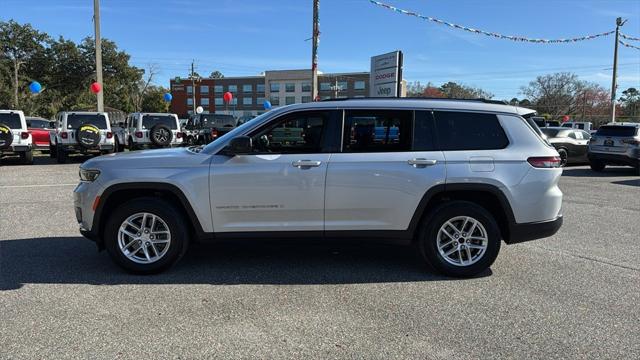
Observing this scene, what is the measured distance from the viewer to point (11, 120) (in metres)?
16.1

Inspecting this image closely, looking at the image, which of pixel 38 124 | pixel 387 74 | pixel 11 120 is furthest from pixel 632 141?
pixel 38 124

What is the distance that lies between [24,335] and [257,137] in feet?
8.50

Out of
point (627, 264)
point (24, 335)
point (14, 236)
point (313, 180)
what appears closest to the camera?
point (24, 335)

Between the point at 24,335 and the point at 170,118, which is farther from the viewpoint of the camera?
the point at 170,118

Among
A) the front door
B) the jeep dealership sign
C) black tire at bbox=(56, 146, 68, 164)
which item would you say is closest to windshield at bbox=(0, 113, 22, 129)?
black tire at bbox=(56, 146, 68, 164)

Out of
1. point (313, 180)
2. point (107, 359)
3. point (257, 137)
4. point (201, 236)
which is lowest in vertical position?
point (107, 359)

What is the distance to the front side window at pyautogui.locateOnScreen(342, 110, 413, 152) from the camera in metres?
5.05

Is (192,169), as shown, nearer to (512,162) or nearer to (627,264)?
(512,162)

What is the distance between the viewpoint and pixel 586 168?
59.2ft

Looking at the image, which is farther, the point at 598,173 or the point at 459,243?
the point at 598,173

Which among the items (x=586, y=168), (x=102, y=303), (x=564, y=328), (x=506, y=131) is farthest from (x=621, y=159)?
(x=102, y=303)

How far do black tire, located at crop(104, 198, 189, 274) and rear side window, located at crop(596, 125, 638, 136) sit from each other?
15.3 m

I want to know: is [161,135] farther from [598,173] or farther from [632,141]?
[632,141]

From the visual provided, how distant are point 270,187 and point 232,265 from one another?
3.73 feet
